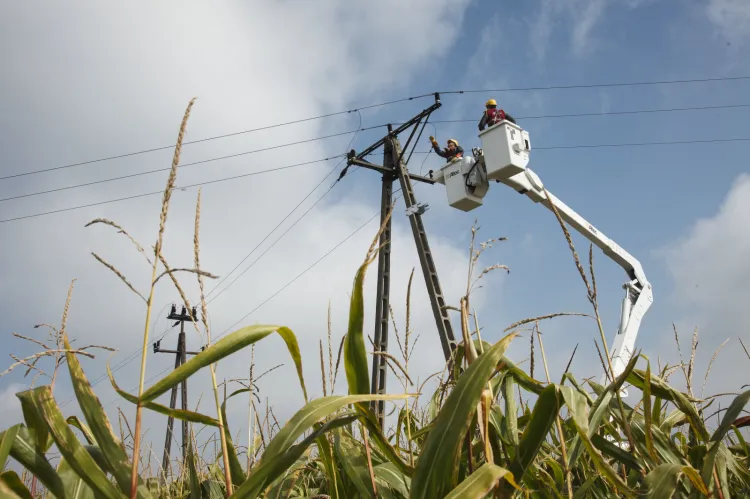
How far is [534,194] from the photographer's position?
10.9 m

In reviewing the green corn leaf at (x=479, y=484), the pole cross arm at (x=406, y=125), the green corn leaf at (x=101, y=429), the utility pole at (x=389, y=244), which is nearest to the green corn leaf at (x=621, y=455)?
the green corn leaf at (x=479, y=484)

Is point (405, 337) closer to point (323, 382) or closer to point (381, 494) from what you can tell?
point (323, 382)

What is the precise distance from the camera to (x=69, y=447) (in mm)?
881

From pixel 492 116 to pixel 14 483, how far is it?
32.9 feet

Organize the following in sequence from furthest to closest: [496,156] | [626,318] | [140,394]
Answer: [626,318] → [496,156] → [140,394]

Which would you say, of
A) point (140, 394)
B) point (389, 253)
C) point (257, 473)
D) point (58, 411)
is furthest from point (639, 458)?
point (389, 253)

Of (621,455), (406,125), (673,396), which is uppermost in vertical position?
(406,125)

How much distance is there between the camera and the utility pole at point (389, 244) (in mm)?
11961

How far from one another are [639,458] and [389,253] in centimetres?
1178

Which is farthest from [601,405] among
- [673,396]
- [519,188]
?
[519,188]

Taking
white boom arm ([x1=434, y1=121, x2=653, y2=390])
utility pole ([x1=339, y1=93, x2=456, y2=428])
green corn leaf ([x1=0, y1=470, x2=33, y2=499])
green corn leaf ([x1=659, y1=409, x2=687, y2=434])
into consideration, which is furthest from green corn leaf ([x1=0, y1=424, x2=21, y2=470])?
utility pole ([x1=339, y1=93, x2=456, y2=428])

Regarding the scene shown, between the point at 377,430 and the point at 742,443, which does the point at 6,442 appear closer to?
the point at 377,430

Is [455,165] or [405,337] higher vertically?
[455,165]

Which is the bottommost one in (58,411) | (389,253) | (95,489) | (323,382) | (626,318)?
(95,489)
